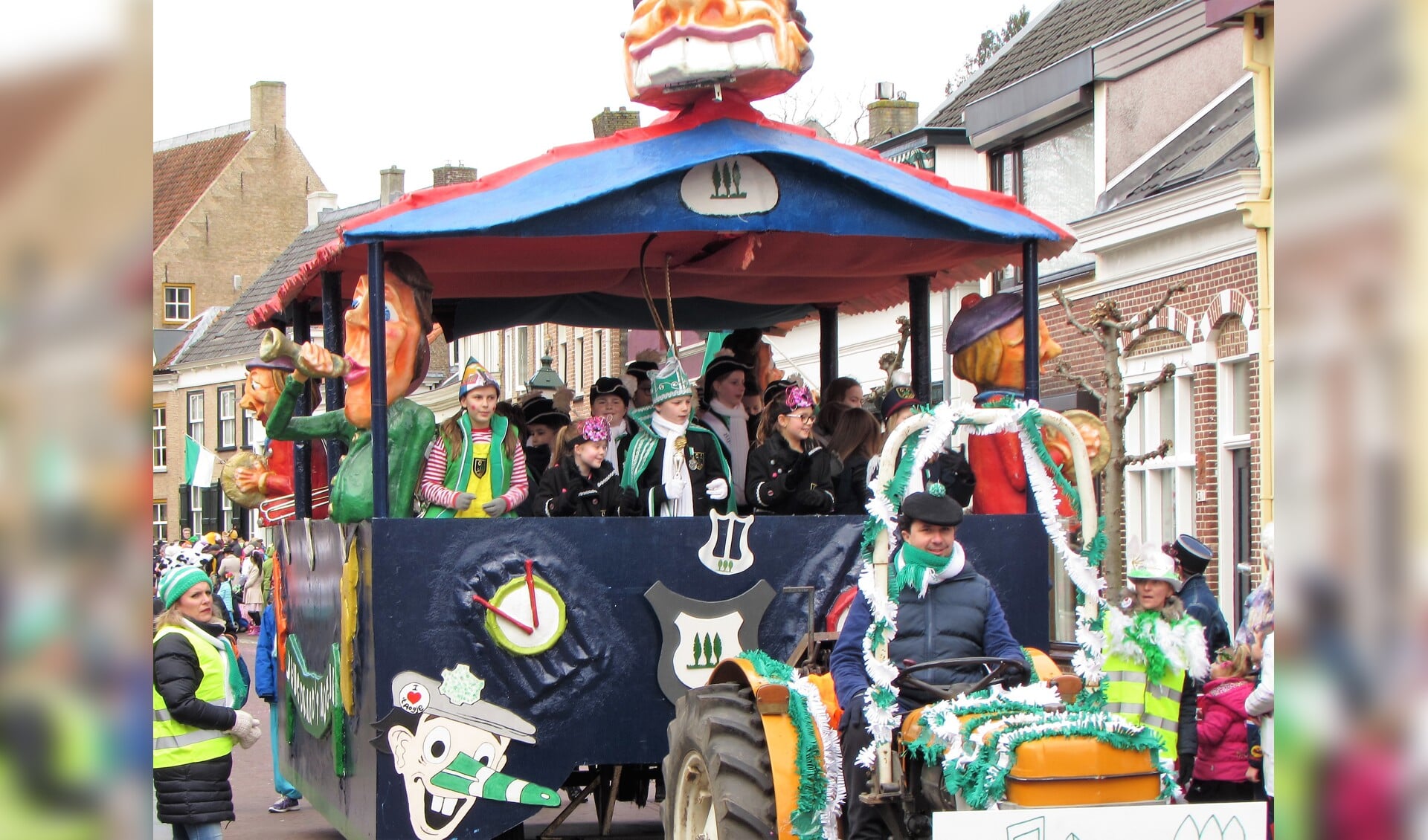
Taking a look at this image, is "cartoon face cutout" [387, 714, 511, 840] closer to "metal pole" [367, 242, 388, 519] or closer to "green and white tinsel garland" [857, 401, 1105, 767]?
"metal pole" [367, 242, 388, 519]

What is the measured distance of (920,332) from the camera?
37.2ft

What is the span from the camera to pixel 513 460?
391 inches

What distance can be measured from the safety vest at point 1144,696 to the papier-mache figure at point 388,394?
12.1ft

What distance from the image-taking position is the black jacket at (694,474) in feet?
30.8

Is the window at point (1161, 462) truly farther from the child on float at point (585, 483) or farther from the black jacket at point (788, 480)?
the child on float at point (585, 483)

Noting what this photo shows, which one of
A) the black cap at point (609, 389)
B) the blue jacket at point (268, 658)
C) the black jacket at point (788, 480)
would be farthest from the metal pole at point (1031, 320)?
the blue jacket at point (268, 658)

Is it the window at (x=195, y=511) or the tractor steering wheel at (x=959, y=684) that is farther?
the window at (x=195, y=511)

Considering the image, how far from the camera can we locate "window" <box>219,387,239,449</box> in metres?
55.4

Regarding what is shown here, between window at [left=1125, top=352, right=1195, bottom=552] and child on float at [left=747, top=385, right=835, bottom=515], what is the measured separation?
9.87 meters

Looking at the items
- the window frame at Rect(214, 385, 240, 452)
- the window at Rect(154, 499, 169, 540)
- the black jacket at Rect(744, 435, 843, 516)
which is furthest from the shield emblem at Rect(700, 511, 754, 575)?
the window at Rect(154, 499, 169, 540)
